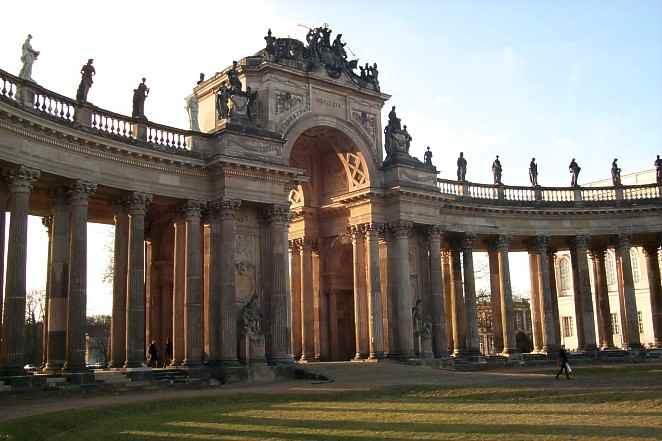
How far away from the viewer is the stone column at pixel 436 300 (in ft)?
168

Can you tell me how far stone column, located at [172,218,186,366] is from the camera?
4062 centimetres

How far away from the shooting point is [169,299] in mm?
46312

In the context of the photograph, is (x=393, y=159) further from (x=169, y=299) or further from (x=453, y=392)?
(x=453, y=392)

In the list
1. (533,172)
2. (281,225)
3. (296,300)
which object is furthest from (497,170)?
(281,225)

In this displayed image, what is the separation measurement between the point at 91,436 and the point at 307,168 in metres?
36.7

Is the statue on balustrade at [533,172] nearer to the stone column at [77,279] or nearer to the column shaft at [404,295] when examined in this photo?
the column shaft at [404,295]

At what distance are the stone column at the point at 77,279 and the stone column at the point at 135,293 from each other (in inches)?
116

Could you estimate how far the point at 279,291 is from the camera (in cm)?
4241

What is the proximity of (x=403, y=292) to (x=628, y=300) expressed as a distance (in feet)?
69.7

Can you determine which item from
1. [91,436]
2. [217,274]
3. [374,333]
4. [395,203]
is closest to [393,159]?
[395,203]

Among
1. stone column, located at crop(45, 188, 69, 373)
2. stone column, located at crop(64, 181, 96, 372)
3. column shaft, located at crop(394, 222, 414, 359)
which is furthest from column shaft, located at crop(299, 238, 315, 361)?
stone column, located at crop(45, 188, 69, 373)

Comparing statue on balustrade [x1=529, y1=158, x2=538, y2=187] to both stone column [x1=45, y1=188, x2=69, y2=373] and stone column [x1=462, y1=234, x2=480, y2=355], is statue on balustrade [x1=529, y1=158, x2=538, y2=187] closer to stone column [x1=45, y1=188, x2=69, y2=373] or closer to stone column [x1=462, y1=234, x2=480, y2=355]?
stone column [x1=462, y1=234, x2=480, y2=355]

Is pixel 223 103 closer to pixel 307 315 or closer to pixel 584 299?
pixel 307 315

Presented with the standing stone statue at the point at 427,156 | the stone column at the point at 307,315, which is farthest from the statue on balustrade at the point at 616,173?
the stone column at the point at 307,315
